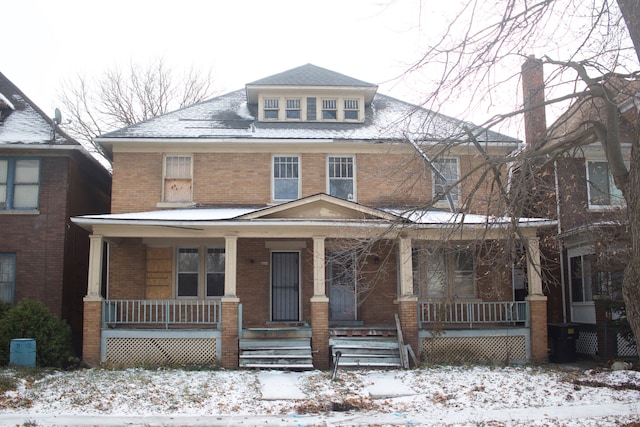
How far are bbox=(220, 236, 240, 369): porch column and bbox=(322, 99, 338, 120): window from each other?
6.09 meters

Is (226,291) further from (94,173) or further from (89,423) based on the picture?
(94,173)

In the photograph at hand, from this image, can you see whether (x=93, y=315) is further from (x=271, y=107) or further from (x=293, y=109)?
(x=293, y=109)

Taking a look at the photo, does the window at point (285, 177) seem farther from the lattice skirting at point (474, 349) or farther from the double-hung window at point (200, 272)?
the lattice skirting at point (474, 349)

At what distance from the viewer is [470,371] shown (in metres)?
14.7

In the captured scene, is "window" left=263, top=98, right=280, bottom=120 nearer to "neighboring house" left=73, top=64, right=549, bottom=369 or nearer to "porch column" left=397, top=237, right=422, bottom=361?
"neighboring house" left=73, top=64, right=549, bottom=369

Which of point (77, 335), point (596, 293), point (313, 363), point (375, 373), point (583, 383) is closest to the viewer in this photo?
point (583, 383)

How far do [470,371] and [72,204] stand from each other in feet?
39.0

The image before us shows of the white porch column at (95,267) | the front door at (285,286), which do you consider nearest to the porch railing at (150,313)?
the white porch column at (95,267)

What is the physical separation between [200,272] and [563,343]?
9970 millimetres

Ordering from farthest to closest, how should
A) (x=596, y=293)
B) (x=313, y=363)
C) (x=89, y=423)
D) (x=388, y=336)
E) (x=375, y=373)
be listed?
(x=596, y=293) → (x=388, y=336) → (x=313, y=363) → (x=375, y=373) → (x=89, y=423)

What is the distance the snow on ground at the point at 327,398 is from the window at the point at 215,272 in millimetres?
4082

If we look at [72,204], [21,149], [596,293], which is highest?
[21,149]

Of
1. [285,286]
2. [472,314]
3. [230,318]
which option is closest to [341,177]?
[285,286]

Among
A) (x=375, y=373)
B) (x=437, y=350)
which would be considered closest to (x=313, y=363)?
(x=375, y=373)
